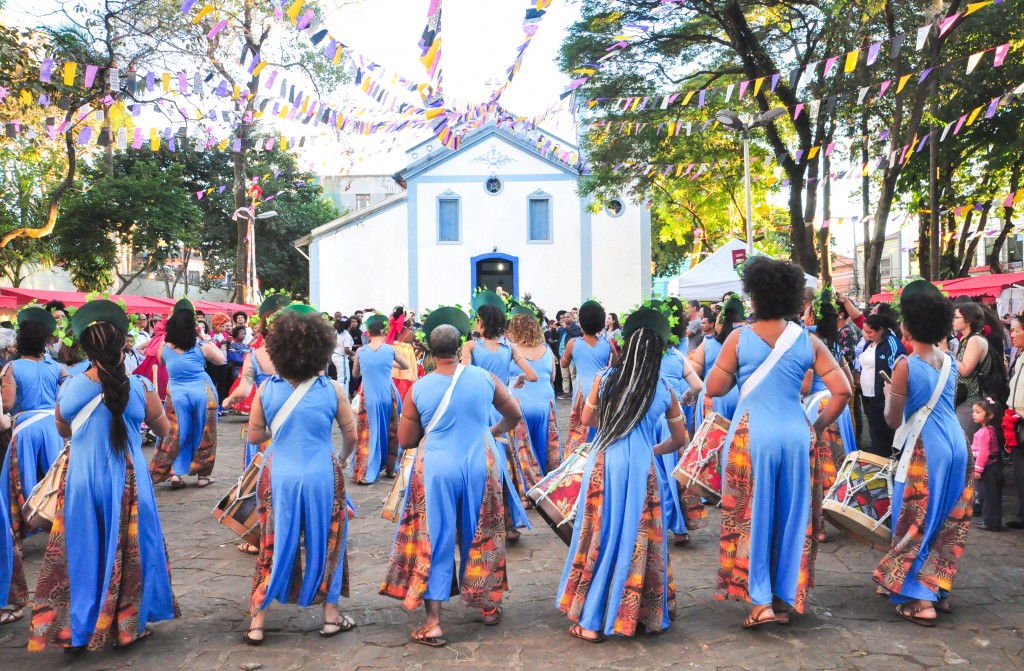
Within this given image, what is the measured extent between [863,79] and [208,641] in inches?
537

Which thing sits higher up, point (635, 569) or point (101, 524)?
point (101, 524)

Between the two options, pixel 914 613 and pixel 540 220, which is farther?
pixel 540 220

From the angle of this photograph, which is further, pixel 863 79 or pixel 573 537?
pixel 863 79

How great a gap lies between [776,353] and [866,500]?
1.09m

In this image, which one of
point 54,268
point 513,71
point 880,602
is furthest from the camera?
point 54,268

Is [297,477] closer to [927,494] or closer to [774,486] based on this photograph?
[774,486]

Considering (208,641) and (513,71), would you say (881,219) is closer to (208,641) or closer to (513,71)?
(513,71)

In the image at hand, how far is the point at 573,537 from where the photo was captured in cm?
433

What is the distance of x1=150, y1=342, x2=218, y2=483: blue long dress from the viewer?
8.38 metres

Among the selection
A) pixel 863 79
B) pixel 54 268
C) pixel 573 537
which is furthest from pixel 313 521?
pixel 54 268

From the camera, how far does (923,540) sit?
442cm

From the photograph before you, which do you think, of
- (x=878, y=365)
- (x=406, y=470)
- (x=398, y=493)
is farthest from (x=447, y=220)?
(x=398, y=493)

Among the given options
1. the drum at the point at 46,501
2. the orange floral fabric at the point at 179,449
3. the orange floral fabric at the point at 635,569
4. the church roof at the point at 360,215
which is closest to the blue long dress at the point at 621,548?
the orange floral fabric at the point at 635,569

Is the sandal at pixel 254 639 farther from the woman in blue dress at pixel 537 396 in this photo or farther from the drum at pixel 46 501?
the woman in blue dress at pixel 537 396
